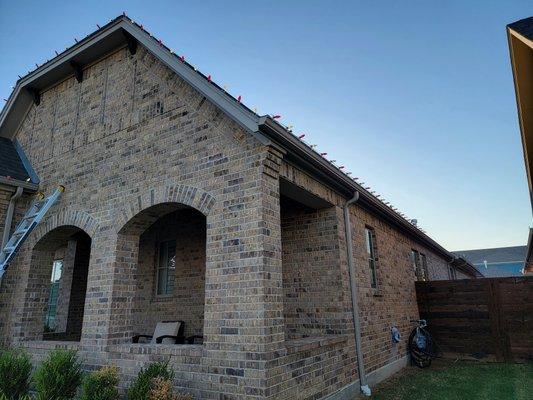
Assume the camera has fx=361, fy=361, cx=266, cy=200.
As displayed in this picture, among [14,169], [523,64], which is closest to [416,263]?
[523,64]

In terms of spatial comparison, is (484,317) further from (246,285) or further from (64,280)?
(64,280)

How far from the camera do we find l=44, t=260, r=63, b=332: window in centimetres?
989

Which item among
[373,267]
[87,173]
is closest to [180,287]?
[87,173]

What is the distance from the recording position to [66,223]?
6.90 m

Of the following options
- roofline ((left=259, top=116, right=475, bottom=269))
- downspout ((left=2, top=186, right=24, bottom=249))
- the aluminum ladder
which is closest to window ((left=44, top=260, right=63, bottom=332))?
downspout ((left=2, top=186, right=24, bottom=249))

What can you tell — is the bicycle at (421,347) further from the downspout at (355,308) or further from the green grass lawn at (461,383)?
the downspout at (355,308)

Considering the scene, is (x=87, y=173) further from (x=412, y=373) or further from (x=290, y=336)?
(x=412, y=373)

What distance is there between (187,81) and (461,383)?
304 inches

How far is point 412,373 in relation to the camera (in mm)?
8297

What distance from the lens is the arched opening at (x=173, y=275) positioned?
7887 millimetres

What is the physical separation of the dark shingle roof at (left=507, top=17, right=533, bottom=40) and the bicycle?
26.5ft

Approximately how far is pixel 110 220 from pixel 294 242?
347 cm

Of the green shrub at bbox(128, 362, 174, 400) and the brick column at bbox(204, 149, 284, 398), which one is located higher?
the brick column at bbox(204, 149, 284, 398)

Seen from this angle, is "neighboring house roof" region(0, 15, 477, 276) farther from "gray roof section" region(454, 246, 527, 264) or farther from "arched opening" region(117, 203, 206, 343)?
"gray roof section" region(454, 246, 527, 264)
